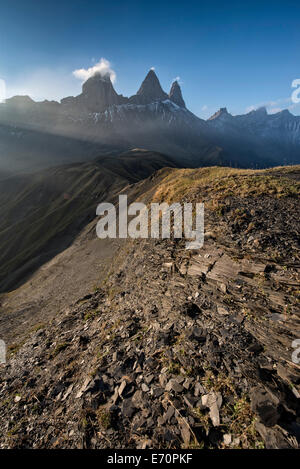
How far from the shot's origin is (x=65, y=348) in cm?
1265

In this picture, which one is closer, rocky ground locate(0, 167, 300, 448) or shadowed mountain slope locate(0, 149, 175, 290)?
rocky ground locate(0, 167, 300, 448)

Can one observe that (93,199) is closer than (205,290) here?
No

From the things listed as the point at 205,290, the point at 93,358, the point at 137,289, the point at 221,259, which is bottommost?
the point at 93,358

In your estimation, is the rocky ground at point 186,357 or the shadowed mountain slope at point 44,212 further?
the shadowed mountain slope at point 44,212

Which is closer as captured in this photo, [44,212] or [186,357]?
[186,357]

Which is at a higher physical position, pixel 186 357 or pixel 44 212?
pixel 44 212

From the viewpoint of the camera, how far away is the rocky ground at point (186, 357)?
20.6 feet

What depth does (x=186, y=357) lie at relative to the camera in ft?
27.2

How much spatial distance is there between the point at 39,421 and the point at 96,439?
127 inches

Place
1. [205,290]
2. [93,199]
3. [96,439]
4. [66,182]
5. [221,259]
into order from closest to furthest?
[96,439] < [205,290] < [221,259] < [93,199] < [66,182]

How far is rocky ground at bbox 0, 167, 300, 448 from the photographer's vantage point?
627cm

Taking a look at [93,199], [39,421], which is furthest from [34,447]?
[93,199]

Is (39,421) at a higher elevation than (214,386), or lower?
lower

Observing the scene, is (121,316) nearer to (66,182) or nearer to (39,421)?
(39,421)
